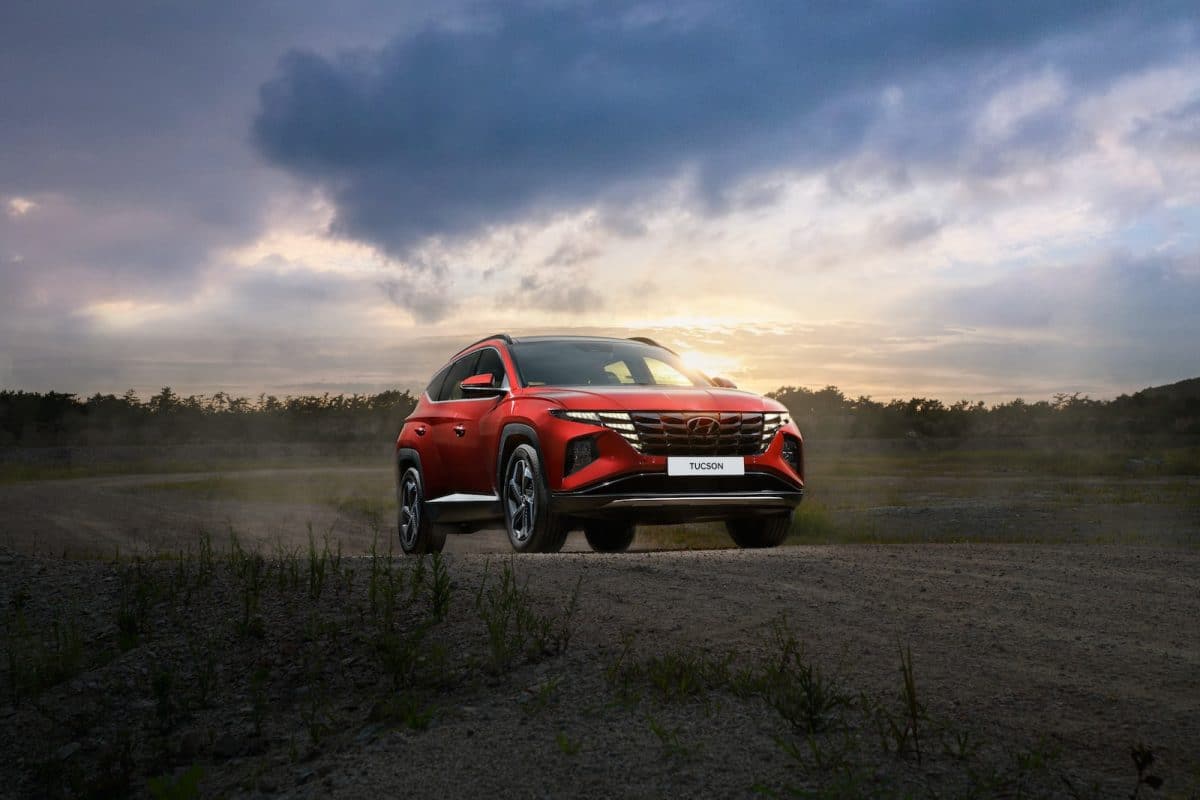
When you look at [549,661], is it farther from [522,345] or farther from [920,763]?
[522,345]

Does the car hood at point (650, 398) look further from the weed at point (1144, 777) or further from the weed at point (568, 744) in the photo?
the weed at point (1144, 777)

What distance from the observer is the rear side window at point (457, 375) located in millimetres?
11265

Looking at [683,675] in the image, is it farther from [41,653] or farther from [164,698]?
[41,653]

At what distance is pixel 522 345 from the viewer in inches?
415

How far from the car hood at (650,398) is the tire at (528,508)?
531mm

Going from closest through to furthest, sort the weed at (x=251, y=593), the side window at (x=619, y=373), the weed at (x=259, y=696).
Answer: the weed at (x=259, y=696)
the weed at (x=251, y=593)
the side window at (x=619, y=373)

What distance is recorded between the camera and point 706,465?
8914 mm

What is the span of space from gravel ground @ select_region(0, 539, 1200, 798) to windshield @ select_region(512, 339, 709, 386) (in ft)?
7.55

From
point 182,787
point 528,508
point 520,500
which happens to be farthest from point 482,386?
point 182,787

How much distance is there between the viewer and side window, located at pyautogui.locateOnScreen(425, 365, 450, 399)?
38.9 feet

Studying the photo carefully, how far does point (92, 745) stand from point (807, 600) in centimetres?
411

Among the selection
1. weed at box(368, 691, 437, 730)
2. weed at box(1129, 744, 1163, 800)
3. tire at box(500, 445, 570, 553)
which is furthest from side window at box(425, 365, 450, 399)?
weed at box(1129, 744, 1163, 800)

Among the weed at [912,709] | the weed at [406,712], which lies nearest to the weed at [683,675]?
the weed at [912,709]

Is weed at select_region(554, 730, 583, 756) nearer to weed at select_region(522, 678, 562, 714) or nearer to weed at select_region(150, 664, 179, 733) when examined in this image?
weed at select_region(522, 678, 562, 714)
